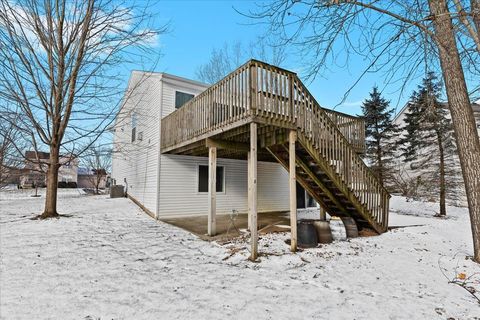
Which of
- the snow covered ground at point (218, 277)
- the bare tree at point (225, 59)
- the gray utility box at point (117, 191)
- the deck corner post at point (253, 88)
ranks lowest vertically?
the snow covered ground at point (218, 277)

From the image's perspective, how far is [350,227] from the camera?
690 centimetres

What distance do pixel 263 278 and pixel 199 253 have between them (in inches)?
72.0

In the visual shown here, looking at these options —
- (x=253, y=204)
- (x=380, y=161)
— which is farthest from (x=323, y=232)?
(x=380, y=161)

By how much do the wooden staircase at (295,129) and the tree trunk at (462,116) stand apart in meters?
2.16

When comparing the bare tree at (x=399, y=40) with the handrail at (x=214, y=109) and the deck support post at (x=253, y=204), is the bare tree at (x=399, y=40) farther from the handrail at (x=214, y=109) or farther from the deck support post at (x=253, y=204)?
the deck support post at (x=253, y=204)

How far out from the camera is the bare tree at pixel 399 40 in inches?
165

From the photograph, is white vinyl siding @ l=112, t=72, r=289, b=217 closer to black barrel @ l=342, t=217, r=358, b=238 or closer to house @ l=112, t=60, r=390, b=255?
house @ l=112, t=60, r=390, b=255

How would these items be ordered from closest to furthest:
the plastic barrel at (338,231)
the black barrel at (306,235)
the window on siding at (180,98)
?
the black barrel at (306,235) → the plastic barrel at (338,231) → the window on siding at (180,98)

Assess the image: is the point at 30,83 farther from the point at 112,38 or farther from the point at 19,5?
the point at 112,38

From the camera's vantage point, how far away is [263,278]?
402 cm

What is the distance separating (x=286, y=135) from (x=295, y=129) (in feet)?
1.10

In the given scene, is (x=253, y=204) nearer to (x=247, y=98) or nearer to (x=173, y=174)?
(x=247, y=98)

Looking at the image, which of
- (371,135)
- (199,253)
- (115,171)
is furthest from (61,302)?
(371,135)

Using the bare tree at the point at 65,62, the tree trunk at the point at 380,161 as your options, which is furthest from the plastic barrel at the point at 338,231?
the tree trunk at the point at 380,161
